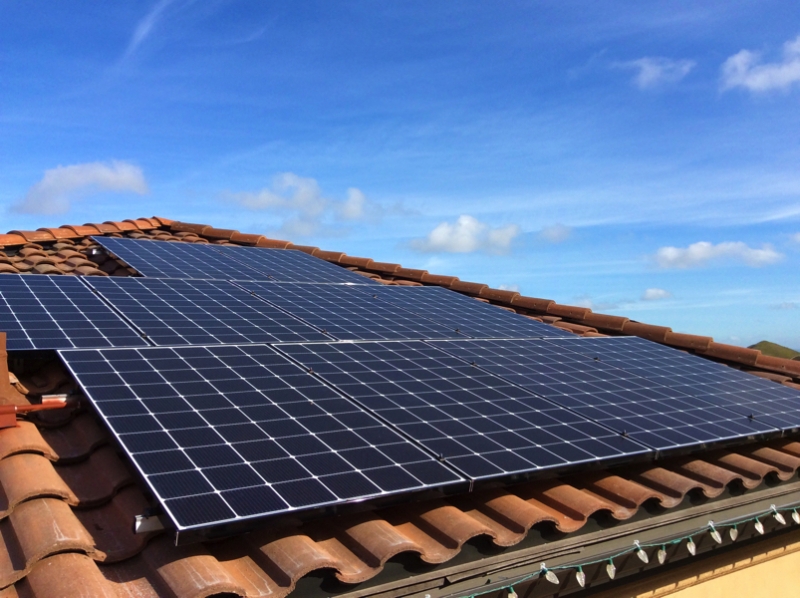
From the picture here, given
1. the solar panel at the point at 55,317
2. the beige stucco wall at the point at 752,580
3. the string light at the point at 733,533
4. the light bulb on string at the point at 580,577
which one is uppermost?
the solar panel at the point at 55,317

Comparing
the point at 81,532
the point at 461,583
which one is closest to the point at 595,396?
the point at 461,583

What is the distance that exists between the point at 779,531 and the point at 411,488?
20.6 feet

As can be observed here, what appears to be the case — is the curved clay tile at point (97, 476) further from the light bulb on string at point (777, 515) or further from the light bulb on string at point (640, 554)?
the light bulb on string at point (777, 515)

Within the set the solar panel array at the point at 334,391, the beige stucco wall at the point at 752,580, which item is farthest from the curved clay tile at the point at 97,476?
the beige stucco wall at the point at 752,580

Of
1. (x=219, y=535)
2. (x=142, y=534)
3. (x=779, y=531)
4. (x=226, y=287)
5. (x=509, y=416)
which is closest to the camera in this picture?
(x=219, y=535)

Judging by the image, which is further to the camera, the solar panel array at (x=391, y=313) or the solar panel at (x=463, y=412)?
the solar panel array at (x=391, y=313)

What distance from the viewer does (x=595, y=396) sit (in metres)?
9.20

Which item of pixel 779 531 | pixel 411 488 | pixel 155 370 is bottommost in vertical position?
pixel 779 531

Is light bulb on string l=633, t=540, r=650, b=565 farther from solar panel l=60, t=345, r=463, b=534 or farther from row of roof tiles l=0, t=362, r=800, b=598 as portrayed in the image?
solar panel l=60, t=345, r=463, b=534

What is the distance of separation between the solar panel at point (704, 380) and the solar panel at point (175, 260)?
6.88 meters

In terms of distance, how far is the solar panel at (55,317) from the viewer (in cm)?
772

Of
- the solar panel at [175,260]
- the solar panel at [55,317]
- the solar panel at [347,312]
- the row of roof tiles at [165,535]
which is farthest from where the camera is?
the solar panel at [175,260]

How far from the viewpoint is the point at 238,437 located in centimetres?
599

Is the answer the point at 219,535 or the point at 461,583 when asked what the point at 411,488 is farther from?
the point at 219,535
